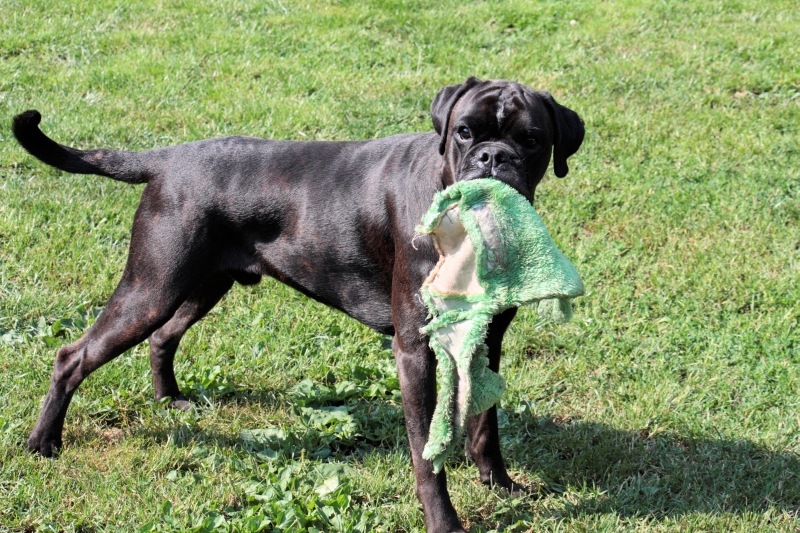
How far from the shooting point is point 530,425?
449 cm

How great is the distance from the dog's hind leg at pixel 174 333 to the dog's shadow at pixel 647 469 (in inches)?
66.2

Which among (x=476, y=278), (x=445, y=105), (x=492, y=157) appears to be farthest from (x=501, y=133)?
(x=476, y=278)

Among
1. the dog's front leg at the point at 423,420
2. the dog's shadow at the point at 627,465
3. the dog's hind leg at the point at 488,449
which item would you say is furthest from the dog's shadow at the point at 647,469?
the dog's front leg at the point at 423,420

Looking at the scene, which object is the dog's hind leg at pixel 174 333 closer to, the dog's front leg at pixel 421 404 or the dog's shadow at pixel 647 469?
the dog's front leg at pixel 421 404

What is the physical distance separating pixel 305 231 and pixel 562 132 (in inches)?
48.9

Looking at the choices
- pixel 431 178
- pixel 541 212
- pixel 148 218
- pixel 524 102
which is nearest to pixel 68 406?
pixel 148 218

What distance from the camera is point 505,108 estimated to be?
11.3ft

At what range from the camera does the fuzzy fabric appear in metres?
2.95

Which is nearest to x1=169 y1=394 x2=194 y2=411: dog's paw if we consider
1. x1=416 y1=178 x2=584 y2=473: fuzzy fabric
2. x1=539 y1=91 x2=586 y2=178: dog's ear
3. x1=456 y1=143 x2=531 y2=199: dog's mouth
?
x1=416 y1=178 x2=584 y2=473: fuzzy fabric

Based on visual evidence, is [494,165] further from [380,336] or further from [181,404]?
[181,404]

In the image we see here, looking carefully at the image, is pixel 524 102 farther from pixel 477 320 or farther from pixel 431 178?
pixel 477 320

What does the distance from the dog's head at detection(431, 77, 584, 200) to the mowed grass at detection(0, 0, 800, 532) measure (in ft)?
5.03

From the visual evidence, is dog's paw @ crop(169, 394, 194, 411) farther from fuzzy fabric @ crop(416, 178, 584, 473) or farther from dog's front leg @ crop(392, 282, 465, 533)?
fuzzy fabric @ crop(416, 178, 584, 473)

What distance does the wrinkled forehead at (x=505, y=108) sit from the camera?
136 inches
